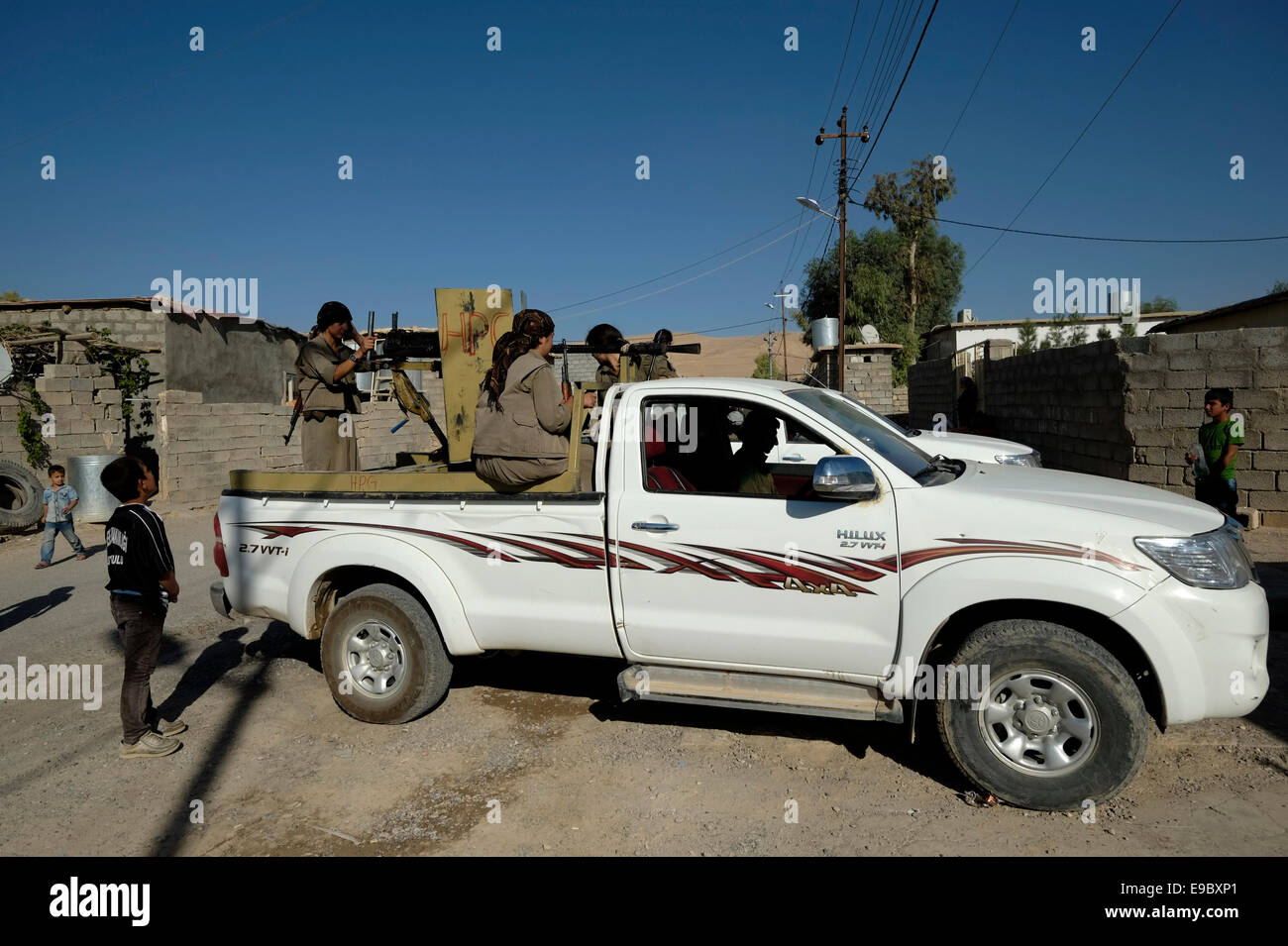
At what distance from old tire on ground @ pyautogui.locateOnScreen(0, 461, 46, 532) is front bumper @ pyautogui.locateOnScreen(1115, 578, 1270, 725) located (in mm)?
14382

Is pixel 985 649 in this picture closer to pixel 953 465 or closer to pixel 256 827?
pixel 953 465

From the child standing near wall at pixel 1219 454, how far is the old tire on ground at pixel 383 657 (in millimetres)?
5957

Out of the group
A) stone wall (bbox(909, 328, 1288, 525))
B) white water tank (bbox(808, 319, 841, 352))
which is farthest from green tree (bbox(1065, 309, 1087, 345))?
stone wall (bbox(909, 328, 1288, 525))

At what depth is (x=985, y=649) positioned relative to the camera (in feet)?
11.7

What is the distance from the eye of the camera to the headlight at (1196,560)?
3367mm

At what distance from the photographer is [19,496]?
12680 mm

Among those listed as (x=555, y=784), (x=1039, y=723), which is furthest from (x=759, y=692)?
(x=1039, y=723)

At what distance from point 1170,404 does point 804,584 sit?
27.9ft

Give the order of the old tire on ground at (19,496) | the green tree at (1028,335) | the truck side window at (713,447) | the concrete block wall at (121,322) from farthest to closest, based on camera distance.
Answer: the green tree at (1028,335) < the concrete block wall at (121,322) < the old tire on ground at (19,496) < the truck side window at (713,447)

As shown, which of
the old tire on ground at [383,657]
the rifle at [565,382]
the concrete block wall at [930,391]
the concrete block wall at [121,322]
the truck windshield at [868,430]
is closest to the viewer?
the truck windshield at [868,430]

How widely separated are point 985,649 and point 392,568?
3057 mm

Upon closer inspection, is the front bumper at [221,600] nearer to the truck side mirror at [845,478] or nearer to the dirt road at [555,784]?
the dirt road at [555,784]

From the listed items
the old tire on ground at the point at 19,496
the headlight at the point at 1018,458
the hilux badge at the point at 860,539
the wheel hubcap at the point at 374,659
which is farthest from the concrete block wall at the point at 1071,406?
the old tire on ground at the point at 19,496

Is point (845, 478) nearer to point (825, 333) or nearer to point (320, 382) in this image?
point (320, 382)
